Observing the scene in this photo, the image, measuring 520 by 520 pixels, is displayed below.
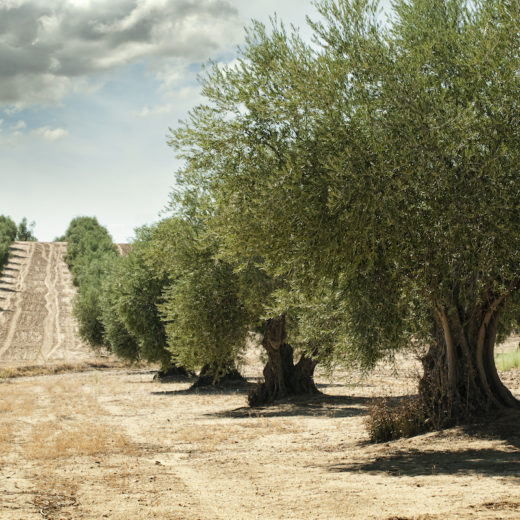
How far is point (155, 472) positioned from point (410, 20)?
10.6 meters

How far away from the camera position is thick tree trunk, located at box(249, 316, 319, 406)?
26656 mm

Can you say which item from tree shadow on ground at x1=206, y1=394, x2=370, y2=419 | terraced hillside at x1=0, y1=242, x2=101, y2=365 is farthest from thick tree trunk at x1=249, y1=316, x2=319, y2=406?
terraced hillside at x1=0, y1=242, x2=101, y2=365

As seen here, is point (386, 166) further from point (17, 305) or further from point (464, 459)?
point (17, 305)

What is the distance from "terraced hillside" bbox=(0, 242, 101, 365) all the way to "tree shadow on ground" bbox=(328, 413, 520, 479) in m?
42.0

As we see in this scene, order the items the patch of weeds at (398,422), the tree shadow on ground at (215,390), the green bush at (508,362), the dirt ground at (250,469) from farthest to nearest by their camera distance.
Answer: the green bush at (508,362), the tree shadow on ground at (215,390), the patch of weeds at (398,422), the dirt ground at (250,469)

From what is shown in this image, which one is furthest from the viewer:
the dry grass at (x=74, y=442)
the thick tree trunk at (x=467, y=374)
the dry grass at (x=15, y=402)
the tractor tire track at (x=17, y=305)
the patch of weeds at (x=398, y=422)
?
the tractor tire track at (x=17, y=305)

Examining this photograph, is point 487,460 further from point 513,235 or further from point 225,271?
point 225,271

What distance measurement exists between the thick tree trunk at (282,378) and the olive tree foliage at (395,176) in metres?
12.3

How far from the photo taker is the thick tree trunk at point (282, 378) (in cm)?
2666

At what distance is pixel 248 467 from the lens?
12.7 meters

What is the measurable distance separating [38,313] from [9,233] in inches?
2861

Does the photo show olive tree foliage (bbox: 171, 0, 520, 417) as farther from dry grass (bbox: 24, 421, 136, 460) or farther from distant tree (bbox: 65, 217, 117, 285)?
distant tree (bbox: 65, 217, 117, 285)

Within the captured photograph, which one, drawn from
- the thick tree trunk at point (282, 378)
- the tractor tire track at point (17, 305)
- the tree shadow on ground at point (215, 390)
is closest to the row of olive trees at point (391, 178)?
the thick tree trunk at point (282, 378)

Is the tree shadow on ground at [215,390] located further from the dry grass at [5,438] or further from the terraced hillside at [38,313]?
the terraced hillside at [38,313]
